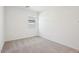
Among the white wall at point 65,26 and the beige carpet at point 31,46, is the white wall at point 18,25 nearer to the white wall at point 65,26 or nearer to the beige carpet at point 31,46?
the beige carpet at point 31,46

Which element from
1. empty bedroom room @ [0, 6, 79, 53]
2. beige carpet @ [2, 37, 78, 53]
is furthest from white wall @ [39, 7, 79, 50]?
beige carpet @ [2, 37, 78, 53]

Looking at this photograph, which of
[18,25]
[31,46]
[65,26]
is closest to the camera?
[18,25]

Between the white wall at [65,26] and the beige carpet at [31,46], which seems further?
the white wall at [65,26]

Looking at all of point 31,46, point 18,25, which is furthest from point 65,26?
point 18,25

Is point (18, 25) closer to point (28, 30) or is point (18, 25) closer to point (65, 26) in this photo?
point (28, 30)

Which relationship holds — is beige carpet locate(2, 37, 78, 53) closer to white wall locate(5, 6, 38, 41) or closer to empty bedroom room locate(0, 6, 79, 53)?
empty bedroom room locate(0, 6, 79, 53)

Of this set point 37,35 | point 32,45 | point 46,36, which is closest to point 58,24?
point 46,36

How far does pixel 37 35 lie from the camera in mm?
1843

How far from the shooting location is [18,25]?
1761 mm

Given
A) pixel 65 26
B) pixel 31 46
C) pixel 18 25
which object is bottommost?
pixel 31 46

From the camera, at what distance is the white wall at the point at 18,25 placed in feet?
5.55

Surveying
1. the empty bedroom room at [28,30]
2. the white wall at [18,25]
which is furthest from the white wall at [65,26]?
the white wall at [18,25]

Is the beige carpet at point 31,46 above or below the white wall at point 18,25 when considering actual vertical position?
below
